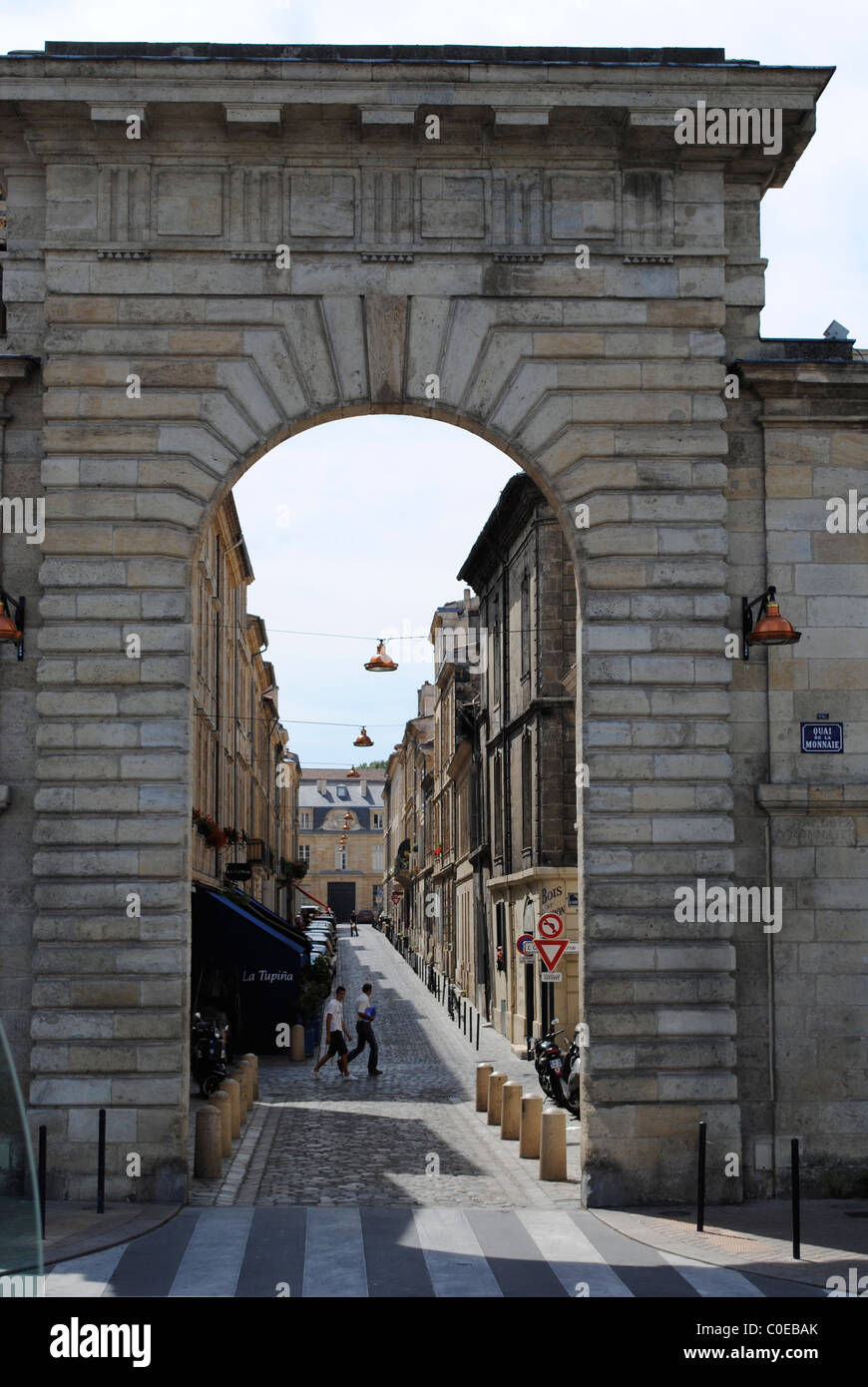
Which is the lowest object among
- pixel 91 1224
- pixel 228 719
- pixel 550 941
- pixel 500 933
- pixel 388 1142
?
pixel 388 1142

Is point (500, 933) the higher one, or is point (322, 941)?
point (500, 933)

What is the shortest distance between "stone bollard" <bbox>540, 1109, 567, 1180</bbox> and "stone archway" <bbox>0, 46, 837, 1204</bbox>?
159 centimetres

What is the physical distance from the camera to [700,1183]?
43.9 ft

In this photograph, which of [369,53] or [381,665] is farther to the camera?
[381,665]

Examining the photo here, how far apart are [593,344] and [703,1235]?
8.38 metres

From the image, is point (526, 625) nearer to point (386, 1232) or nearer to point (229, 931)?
point (229, 931)

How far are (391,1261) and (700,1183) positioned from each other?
296cm

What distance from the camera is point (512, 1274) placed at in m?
11.6

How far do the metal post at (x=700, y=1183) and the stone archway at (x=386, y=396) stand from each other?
66 centimetres

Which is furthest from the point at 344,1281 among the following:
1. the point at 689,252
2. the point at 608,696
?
the point at 689,252

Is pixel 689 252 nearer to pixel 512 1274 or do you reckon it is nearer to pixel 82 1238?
pixel 512 1274

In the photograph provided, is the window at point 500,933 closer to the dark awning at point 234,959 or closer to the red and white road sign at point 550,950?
the dark awning at point 234,959

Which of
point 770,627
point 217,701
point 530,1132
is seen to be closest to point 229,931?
point 530,1132

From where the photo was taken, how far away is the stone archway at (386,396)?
47.9 feet
